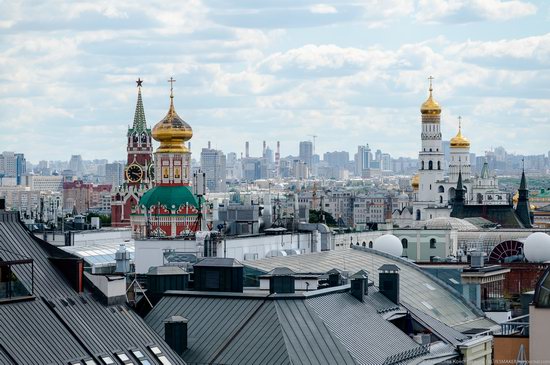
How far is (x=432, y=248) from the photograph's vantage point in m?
98.6

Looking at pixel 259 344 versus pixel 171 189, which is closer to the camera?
pixel 259 344

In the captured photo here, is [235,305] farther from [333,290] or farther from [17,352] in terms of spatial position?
[17,352]

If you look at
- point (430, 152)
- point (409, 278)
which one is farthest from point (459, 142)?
point (409, 278)

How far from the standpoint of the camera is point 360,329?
122ft

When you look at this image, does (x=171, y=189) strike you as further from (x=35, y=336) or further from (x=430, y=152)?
(x=35, y=336)

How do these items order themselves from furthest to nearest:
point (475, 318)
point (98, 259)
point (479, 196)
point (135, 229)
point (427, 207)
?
1. point (479, 196)
2. point (427, 207)
3. point (135, 229)
4. point (98, 259)
5. point (475, 318)

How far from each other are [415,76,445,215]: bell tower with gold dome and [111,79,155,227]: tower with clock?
115 feet

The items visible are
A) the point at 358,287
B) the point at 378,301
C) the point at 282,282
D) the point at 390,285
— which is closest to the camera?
the point at 282,282

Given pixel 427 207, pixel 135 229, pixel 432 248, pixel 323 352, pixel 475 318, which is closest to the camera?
pixel 323 352

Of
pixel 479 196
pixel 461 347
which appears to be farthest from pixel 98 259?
pixel 479 196

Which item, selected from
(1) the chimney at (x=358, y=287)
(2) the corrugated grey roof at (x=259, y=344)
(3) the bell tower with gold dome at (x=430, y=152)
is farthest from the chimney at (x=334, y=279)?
(3) the bell tower with gold dome at (x=430, y=152)

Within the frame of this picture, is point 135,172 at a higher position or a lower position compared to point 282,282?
higher

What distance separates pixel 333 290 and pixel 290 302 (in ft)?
10.3

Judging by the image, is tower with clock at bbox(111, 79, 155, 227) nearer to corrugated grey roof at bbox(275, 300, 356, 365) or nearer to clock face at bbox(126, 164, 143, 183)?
clock face at bbox(126, 164, 143, 183)
